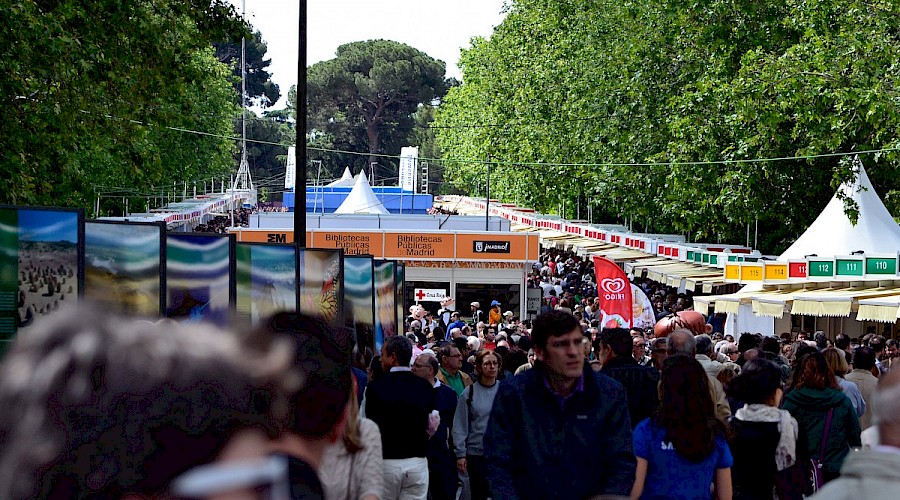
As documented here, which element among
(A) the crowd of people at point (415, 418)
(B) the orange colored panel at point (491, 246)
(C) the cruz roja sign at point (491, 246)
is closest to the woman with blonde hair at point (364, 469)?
(A) the crowd of people at point (415, 418)

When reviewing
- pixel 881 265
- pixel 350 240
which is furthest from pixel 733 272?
pixel 350 240

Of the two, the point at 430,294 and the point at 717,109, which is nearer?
the point at 430,294

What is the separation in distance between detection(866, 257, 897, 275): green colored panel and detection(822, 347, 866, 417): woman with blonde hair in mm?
12828

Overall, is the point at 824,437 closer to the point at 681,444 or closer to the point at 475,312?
the point at 681,444

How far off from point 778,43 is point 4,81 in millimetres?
23507

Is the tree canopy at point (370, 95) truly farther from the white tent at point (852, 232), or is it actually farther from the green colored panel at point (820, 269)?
the green colored panel at point (820, 269)

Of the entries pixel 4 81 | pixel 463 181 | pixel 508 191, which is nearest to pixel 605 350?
pixel 4 81

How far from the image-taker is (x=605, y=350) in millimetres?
8109

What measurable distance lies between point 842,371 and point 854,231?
60.9 feet

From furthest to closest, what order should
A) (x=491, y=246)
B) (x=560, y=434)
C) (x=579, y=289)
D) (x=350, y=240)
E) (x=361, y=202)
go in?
(x=361, y=202) < (x=579, y=289) < (x=491, y=246) < (x=350, y=240) < (x=560, y=434)

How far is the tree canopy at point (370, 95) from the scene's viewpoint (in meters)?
145

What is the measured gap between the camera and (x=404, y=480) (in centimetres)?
736

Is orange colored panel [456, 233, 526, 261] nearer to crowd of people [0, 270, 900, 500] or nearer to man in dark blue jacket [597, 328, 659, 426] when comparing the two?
crowd of people [0, 270, 900, 500]

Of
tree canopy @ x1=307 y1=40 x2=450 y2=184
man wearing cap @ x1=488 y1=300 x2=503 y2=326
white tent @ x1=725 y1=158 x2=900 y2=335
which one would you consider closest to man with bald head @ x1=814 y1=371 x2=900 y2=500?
white tent @ x1=725 y1=158 x2=900 y2=335
